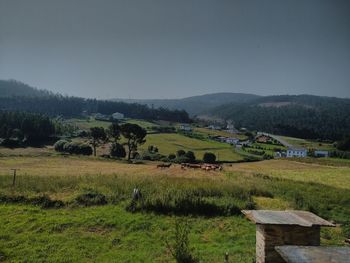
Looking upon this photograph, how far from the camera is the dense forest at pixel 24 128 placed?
294 feet

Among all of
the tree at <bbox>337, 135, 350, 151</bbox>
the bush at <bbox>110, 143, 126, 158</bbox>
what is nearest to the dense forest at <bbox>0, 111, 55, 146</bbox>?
the bush at <bbox>110, 143, 126, 158</bbox>

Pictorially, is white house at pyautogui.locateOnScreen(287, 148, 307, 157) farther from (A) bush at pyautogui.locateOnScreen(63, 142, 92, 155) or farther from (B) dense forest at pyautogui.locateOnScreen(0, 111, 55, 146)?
(B) dense forest at pyautogui.locateOnScreen(0, 111, 55, 146)

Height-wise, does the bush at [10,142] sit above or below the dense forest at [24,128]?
below

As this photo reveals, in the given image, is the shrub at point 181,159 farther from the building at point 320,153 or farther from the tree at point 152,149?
the building at point 320,153

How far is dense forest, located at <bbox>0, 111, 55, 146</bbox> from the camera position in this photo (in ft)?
294

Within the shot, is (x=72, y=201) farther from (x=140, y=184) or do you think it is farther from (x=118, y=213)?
(x=140, y=184)

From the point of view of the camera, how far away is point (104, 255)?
1190 centimetres

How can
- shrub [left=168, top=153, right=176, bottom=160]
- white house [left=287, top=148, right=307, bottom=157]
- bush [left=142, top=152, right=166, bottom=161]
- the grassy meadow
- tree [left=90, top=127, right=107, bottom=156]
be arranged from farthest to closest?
white house [left=287, top=148, right=307, bottom=157] → tree [left=90, top=127, right=107, bottom=156] → shrub [left=168, top=153, right=176, bottom=160] → bush [left=142, top=152, right=166, bottom=161] → the grassy meadow

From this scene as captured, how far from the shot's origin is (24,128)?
95.2 meters

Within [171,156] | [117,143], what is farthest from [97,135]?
[171,156]

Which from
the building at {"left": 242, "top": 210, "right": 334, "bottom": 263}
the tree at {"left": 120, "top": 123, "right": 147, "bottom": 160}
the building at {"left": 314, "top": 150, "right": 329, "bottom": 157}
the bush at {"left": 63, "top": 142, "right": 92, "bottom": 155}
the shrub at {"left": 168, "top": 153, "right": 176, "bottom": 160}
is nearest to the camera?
the building at {"left": 242, "top": 210, "right": 334, "bottom": 263}

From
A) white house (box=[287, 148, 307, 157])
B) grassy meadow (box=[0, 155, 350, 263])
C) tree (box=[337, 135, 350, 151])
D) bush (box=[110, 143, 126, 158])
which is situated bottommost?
white house (box=[287, 148, 307, 157])

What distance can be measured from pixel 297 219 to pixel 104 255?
6.88 metres

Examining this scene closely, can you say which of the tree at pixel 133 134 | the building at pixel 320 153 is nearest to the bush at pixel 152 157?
the tree at pixel 133 134
